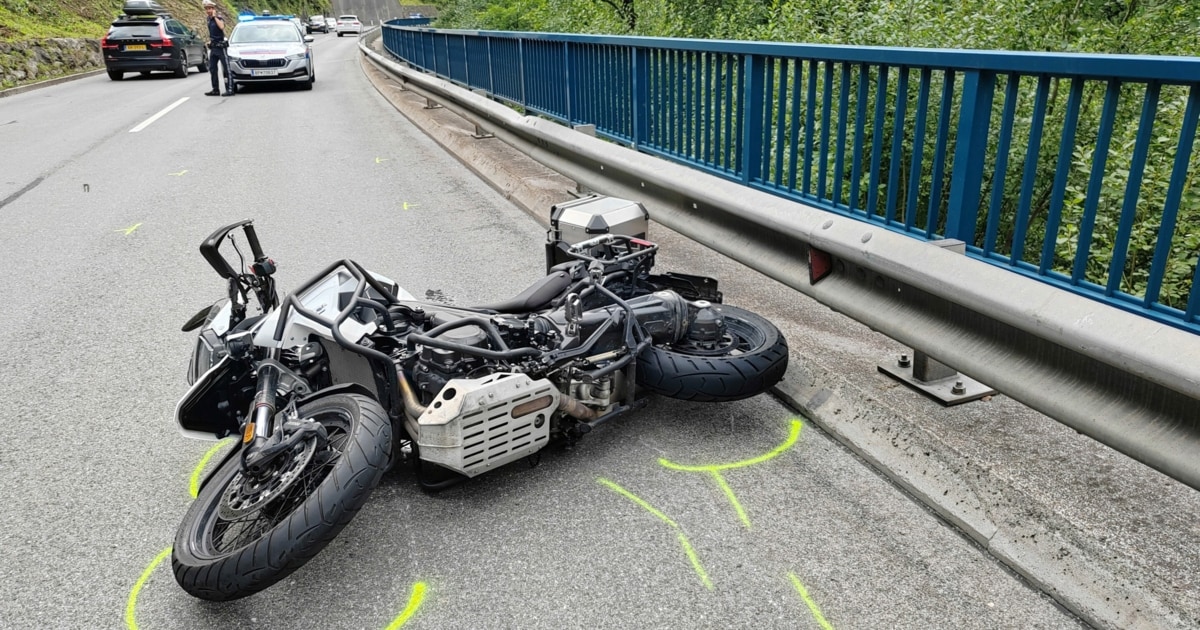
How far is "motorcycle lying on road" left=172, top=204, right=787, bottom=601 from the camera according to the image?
2672 millimetres

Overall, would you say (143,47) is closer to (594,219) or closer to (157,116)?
(157,116)

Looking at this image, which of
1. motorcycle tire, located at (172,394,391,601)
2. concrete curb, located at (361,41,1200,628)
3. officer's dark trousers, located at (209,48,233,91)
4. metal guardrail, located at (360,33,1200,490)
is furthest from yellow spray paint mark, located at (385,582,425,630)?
officer's dark trousers, located at (209,48,233,91)

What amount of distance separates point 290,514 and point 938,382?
2.70 m

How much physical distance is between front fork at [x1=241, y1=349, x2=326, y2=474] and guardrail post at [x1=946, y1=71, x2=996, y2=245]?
259 centimetres

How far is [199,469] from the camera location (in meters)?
3.50

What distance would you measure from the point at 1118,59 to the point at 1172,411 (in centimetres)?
112

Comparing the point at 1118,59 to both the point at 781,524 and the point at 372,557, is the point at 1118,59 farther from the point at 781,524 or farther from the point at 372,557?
the point at 372,557

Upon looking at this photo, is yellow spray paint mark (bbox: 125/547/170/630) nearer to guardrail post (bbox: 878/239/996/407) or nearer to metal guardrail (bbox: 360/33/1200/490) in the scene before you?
metal guardrail (bbox: 360/33/1200/490)

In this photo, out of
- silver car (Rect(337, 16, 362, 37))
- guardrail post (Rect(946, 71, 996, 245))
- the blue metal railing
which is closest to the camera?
the blue metal railing

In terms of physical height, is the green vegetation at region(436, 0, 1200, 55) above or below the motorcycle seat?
above

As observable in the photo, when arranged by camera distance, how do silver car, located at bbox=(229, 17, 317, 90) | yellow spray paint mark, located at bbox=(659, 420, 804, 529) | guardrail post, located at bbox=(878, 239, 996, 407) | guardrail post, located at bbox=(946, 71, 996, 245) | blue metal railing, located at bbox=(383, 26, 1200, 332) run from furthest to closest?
silver car, located at bbox=(229, 17, 317, 90), guardrail post, located at bbox=(878, 239, 996, 407), guardrail post, located at bbox=(946, 71, 996, 245), yellow spray paint mark, located at bbox=(659, 420, 804, 529), blue metal railing, located at bbox=(383, 26, 1200, 332)

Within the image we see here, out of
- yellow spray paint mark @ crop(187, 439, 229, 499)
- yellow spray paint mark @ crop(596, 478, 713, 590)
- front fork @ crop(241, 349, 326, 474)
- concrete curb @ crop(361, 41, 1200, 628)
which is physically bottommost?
yellow spray paint mark @ crop(187, 439, 229, 499)

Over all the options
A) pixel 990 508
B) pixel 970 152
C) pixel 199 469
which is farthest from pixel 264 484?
pixel 970 152

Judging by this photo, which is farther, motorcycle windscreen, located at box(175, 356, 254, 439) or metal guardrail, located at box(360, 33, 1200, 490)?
motorcycle windscreen, located at box(175, 356, 254, 439)
